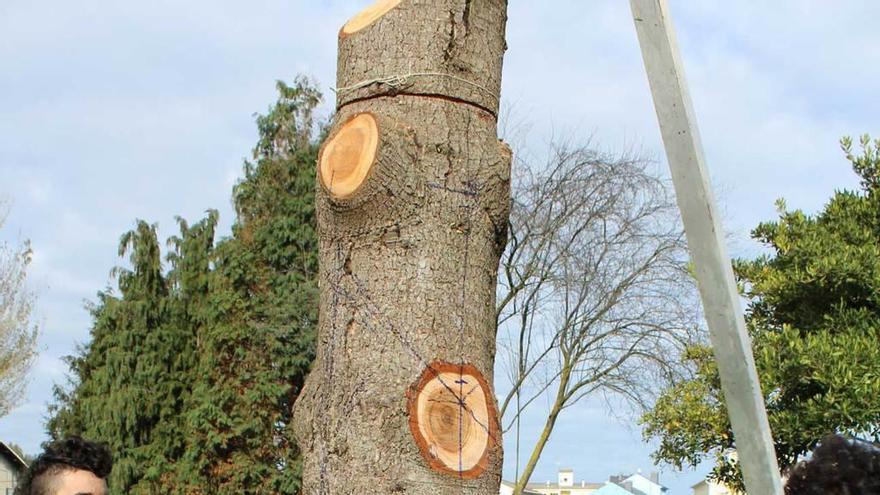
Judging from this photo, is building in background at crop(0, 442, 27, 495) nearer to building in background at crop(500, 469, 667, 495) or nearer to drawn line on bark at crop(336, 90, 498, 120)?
building in background at crop(500, 469, 667, 495)

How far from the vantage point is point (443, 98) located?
321 centimetres

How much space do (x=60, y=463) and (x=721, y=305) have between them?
1.48 m

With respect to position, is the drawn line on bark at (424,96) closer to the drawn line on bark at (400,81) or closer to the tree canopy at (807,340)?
the drawn line on bark at (400,81)

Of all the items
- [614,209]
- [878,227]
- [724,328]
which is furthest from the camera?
[614,209]

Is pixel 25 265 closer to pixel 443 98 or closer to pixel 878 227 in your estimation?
pixel 878 227

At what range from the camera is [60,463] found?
233 cm

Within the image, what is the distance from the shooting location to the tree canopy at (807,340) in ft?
23.7

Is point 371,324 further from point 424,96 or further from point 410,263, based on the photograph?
point 424,96

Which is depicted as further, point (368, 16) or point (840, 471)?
point (368, 16)

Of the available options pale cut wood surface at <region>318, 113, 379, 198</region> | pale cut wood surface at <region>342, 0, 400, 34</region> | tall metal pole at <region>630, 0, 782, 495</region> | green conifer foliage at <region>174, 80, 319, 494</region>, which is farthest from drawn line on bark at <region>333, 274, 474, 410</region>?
green conifer foliage at <region>174, 80, 319, 494</region>

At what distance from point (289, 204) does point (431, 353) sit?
1648 centimetres

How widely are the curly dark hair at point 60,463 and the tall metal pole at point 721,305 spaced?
142 centimetres

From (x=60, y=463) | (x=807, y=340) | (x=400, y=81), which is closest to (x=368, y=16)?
(x=400, y=81)

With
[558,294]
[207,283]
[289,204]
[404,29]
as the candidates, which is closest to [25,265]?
[207,283]
